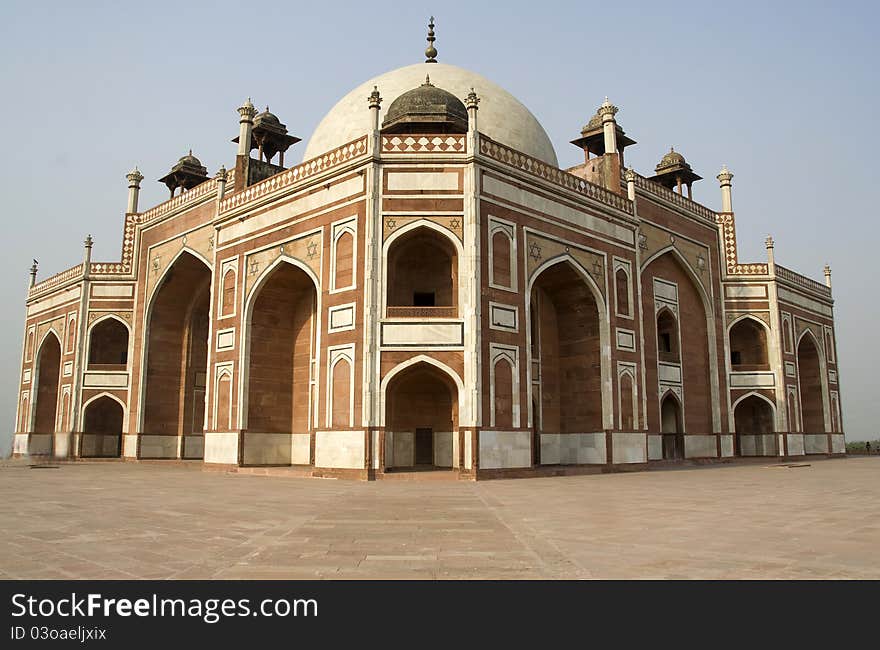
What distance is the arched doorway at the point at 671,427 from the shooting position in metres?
26.0

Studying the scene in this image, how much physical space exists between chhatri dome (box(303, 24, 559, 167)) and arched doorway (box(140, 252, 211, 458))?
772cm

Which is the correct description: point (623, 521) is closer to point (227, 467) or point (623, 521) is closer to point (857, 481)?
point (857, 481)

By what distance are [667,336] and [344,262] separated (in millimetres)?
14383

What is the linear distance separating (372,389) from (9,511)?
8826 mm

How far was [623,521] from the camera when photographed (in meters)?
8.10

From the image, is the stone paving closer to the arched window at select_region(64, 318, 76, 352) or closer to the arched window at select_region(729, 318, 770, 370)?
the arched window at select_region(729, 318, 770, 370)

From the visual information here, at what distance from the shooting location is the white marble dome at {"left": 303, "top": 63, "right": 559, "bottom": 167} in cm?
2449

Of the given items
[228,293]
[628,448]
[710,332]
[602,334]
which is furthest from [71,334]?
[710,332]

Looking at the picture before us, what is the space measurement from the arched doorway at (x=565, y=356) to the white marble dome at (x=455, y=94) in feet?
19.3

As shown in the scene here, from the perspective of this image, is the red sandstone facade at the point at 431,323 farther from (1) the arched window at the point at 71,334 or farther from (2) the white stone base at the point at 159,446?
(1) the arched window at the point at 71,334

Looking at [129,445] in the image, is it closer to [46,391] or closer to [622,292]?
[46,391]

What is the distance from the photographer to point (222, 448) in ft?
69.9
